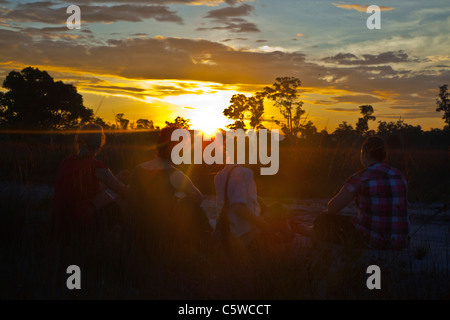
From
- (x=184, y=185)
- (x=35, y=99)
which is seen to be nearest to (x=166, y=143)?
(x=184, y=185)

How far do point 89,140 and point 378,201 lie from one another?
3.33 m

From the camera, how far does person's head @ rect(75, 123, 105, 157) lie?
5652mm

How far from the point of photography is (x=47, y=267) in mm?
4504

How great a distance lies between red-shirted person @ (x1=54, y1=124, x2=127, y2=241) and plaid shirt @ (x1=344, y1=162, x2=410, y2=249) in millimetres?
2808

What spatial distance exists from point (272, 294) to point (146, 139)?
30.3 ft

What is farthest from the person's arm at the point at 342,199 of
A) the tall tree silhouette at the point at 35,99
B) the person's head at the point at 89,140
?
the tall tree silhouette at the point at 35,99

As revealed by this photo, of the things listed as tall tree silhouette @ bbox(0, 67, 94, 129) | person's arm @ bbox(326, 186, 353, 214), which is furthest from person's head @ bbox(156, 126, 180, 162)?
tall tree silhouette @ bbox(0, 67, 94, 129)

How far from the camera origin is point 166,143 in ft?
17.7

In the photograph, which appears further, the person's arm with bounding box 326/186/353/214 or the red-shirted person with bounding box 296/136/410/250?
the person's arm with bounding box 326/186/353/214

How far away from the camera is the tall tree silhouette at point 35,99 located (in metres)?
50.8

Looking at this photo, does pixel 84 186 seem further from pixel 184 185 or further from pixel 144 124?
pixel 144 124

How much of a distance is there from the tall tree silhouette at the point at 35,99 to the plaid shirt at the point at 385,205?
4702 cm

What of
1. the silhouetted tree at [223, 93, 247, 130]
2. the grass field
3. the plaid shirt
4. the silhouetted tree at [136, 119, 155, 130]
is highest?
the silhouetted tree at [223, 93, 247, 130]

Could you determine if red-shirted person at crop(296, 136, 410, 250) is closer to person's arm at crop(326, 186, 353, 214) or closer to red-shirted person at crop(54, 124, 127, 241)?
person's arm at crop(326, 186, 353, 214)
